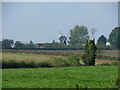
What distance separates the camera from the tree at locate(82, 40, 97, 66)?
1289 centimetres

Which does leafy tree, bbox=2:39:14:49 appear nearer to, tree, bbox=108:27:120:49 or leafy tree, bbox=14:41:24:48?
leafy tree, bbox=14:41:24:48

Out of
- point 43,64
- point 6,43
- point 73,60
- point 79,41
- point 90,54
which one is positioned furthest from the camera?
point 79,41

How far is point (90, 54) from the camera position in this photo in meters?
13.0

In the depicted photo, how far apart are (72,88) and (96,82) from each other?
1250 mm

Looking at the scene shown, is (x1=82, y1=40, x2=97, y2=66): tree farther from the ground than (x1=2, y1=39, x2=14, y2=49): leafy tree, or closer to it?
closer to it

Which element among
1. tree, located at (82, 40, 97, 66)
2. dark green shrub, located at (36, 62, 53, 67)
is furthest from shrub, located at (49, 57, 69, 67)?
tree, located at (82, 40, 97, 66)

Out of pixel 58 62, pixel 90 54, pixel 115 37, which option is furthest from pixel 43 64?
pixel 115 37

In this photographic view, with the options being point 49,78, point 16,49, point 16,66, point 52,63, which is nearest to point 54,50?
point 16,49

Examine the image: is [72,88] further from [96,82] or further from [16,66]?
[16,66]

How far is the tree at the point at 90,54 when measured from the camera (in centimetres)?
1289

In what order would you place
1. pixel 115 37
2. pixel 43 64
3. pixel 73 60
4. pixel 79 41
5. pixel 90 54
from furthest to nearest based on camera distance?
1. pixel 79 41
2. pixel 115 37
3. pixel 90 54
4. pixel 73 60
5. pixel 43 64

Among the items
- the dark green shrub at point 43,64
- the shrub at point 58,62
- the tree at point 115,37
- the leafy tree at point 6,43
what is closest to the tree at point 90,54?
the shrub at point 58,62

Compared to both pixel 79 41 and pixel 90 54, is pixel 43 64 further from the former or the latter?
pixel 79 41

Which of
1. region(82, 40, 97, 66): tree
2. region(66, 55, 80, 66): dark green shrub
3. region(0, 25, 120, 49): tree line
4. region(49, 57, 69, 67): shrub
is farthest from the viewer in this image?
region(0, 25, 120, 49): tree line
